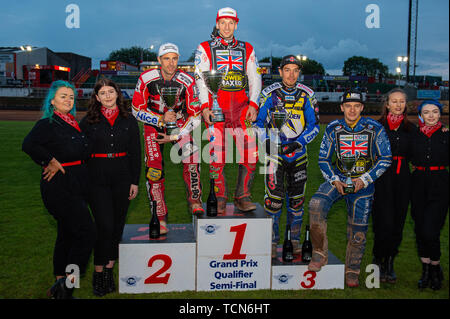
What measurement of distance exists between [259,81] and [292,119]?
60cm

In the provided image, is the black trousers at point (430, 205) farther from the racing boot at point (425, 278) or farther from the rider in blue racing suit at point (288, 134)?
the rider in blue racing suit at point (288, 134)

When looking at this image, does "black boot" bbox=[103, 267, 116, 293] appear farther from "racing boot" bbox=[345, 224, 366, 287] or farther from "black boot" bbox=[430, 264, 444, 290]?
"black boot" bbox=[430, 264, 444, 290]

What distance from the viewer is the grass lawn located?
4.20 metres

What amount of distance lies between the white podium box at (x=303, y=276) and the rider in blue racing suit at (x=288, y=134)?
0.29 metres

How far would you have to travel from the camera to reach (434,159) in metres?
4.07

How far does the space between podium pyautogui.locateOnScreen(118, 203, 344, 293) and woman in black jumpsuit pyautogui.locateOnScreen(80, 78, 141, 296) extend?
0.19 m

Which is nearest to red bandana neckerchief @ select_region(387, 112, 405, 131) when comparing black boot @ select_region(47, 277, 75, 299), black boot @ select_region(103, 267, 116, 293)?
black boot @ select_region(103, 267, 116, 293)

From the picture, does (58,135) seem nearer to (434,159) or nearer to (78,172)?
(78,172)

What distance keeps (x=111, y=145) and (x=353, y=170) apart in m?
2.59

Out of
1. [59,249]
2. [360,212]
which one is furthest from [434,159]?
[59,249]

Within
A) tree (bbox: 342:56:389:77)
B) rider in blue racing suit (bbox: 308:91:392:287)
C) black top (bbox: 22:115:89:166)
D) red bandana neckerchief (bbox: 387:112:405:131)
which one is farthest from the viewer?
tree (bbox: 342:56:389:77)

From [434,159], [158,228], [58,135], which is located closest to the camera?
[58,135]

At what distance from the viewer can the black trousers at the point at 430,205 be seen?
406cm

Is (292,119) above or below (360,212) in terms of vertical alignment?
above
